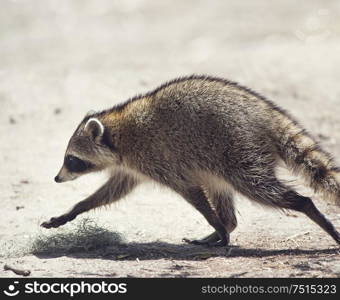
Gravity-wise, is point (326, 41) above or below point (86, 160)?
above

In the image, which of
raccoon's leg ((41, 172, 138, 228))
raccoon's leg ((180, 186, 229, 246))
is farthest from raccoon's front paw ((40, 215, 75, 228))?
raccoon's leg ((180, 186, 229, 246))

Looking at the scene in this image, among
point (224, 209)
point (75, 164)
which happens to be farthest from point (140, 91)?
point (224, 209)

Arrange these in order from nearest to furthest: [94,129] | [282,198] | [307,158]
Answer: [282,198]
[307,158]
[94,129]

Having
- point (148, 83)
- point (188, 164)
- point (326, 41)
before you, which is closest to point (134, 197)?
point (188, 164)

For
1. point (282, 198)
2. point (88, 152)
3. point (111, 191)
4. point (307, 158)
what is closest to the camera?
point (282, 198)

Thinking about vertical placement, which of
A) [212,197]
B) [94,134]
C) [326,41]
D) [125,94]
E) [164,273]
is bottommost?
[164,273]

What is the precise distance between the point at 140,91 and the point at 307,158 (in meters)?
5.81

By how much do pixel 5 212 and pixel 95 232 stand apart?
1.54 metres

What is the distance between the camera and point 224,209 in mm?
7484

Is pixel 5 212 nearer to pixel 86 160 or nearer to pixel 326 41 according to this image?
pixel 86 160

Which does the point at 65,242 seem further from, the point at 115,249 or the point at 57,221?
the point at 115,249

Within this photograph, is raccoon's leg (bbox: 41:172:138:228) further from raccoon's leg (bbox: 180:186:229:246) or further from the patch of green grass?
raccoon's leg (bbox: 180:186:229:246)

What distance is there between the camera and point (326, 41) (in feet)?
53.1

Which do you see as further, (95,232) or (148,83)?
(148,83)
